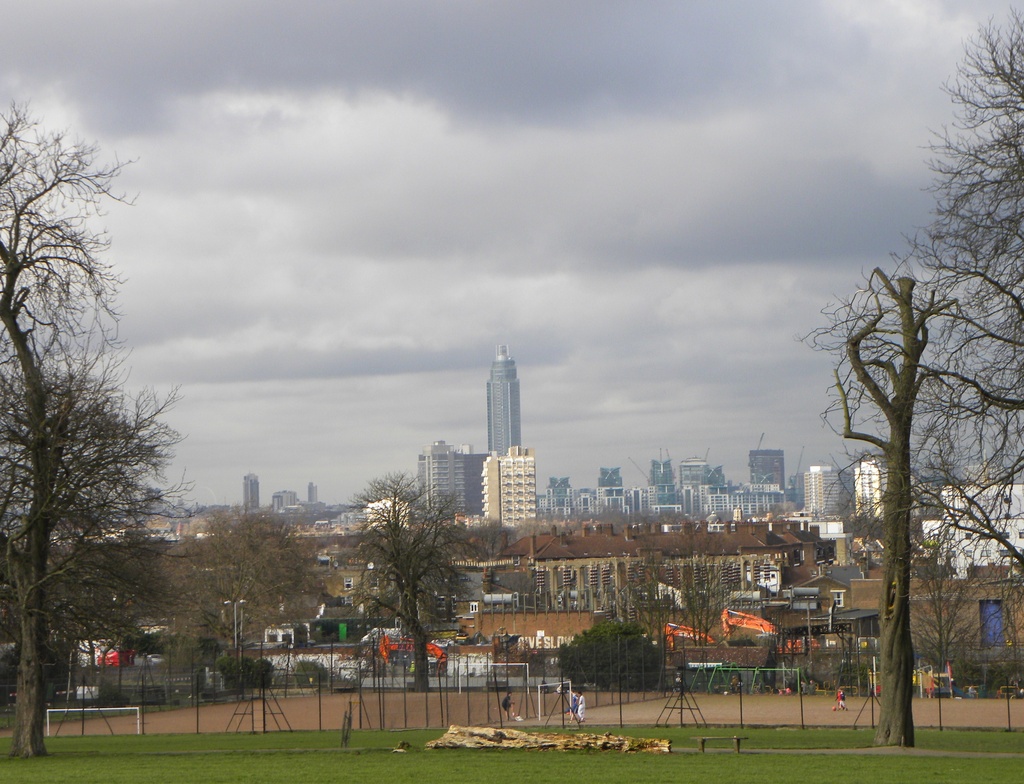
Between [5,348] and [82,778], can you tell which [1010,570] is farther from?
[5,348]

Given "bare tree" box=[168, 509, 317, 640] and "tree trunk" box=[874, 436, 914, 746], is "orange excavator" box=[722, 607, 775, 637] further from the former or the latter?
"tree trunk" box=[874, 436, 914, 746]

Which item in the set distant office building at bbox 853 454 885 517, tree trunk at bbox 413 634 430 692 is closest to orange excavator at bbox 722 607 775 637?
tree trunk at bbox 413 634 430 692

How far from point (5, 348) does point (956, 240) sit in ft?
71.4

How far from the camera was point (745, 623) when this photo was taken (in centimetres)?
7712

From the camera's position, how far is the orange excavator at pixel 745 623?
75.6 metres

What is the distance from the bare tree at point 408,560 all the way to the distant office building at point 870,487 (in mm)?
38892

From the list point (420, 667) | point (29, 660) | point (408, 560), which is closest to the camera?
point (29, 660)

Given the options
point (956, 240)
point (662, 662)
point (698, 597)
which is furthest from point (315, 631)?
point (956, 240)

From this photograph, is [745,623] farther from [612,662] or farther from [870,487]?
[870,487]

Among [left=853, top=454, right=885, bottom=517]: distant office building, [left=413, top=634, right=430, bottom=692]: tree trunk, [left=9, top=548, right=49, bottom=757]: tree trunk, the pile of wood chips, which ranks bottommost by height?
[left=413, top=634, right=430, bottom=692]: tree trunk

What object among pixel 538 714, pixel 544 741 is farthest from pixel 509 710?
pixel 544 741

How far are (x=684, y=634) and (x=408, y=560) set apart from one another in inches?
809

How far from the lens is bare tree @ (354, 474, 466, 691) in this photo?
61844 millimetres

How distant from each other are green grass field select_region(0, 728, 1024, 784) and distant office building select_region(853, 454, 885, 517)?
4.93 meters
